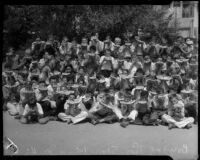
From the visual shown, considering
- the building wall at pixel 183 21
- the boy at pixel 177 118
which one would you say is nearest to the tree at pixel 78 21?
the building wall at pixel 183 21

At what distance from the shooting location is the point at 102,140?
494 cm

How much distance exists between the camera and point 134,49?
16.7 feet

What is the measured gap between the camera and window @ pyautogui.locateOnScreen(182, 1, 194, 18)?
4816 mm

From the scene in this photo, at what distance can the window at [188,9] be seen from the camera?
4.82 metres

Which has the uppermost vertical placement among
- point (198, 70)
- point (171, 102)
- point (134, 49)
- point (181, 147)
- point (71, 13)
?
point (71, 13)

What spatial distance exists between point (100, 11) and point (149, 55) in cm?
→ 104

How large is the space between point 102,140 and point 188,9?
240 cm

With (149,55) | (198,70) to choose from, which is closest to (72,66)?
(149,55)

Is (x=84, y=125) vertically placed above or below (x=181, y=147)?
above

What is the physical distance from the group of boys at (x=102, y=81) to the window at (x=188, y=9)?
0.37m

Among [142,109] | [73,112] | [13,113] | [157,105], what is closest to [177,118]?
[157,105]

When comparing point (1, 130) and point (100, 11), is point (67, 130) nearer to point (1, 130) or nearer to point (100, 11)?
point (1, 130)

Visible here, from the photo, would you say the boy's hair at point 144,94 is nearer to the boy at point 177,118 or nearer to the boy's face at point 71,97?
the boy at point 177,118

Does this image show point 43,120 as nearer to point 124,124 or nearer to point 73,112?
point 73,112
